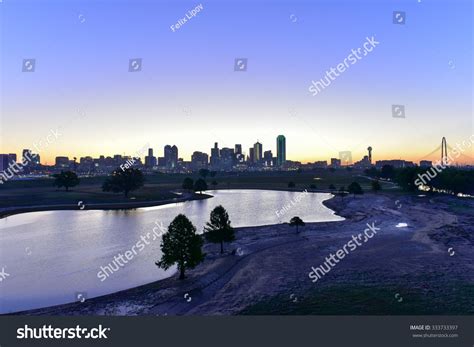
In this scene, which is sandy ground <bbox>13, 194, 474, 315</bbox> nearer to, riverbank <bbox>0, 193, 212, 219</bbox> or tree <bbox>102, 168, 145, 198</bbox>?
riverbank <bbox>0, 193, 212, 219</bbox>

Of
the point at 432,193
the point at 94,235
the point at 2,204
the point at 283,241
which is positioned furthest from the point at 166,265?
the point at 432,193

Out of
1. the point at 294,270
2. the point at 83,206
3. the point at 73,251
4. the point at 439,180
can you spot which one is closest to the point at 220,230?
the point at 294,270

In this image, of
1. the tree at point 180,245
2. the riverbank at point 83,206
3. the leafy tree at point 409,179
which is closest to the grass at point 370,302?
the tree at point 180,245

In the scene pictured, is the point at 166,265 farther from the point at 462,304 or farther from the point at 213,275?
the point at 462,304

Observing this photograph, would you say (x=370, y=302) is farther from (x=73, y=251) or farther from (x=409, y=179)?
(x=409, y=179)

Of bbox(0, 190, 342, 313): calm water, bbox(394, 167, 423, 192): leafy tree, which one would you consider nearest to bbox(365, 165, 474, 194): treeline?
bbox(394, 167, 423, 192): leafy tree

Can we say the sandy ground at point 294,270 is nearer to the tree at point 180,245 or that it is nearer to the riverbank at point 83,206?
the tree at point 180,245
